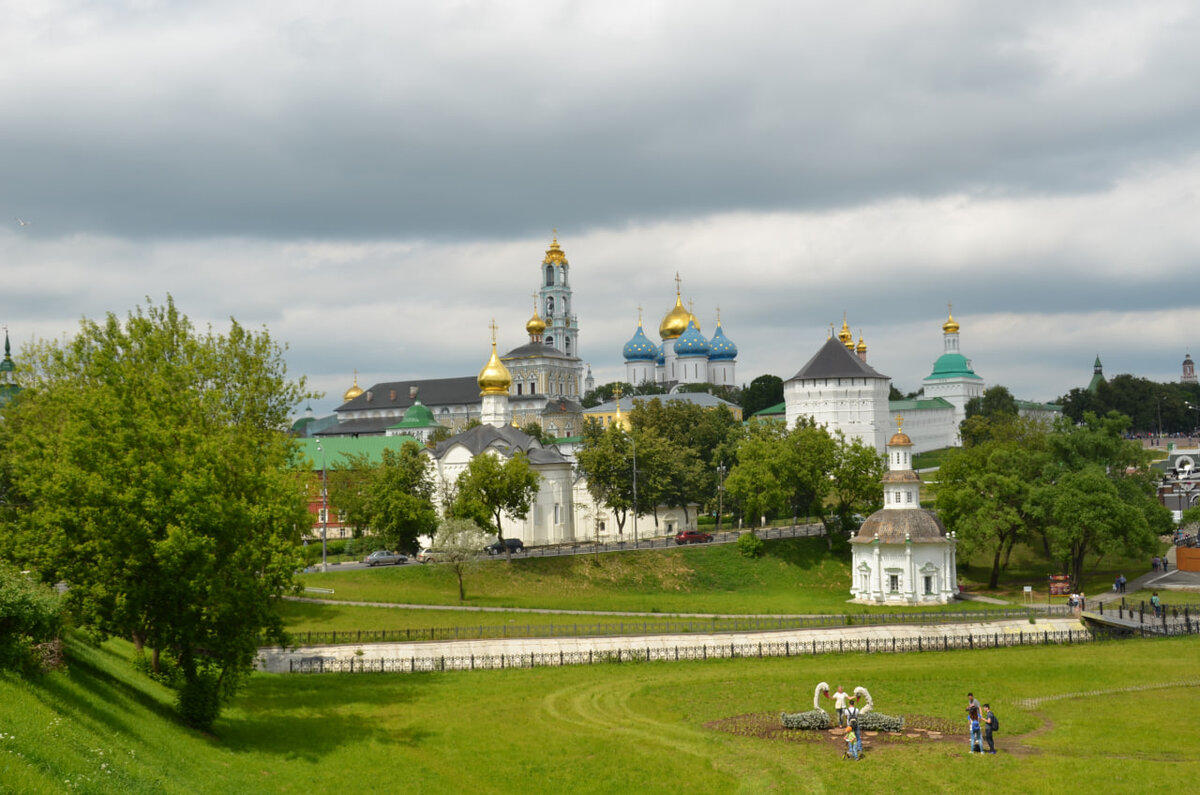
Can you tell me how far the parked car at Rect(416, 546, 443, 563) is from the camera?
202ft

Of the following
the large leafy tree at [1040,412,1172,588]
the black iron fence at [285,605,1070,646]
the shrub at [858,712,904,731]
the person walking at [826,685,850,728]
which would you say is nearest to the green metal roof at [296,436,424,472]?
the black iron fence at [285,605,1070,646]

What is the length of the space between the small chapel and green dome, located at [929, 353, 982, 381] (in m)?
109

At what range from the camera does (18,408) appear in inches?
1928

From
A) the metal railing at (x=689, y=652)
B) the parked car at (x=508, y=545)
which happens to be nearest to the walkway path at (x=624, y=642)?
the metal railing at (x=689, y=652)

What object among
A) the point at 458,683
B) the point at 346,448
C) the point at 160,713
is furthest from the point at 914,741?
the point at 346,448

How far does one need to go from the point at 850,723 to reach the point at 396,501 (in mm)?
42540

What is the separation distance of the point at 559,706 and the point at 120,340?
22.6 m

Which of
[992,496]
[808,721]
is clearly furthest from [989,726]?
[992,496]

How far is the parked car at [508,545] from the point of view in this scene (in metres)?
74.1

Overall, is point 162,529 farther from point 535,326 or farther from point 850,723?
point 535,326

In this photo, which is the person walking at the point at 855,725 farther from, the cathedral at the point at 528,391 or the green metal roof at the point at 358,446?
the cathedral at the point at 528,391

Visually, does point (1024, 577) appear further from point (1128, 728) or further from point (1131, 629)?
point (1128, 728)

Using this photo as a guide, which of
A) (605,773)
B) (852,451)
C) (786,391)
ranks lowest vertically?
(605,773)

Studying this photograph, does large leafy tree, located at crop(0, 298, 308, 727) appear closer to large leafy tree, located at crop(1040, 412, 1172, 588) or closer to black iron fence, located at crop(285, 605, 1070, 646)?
black iron fence, located at crop(285, 605, 1070, 646)
